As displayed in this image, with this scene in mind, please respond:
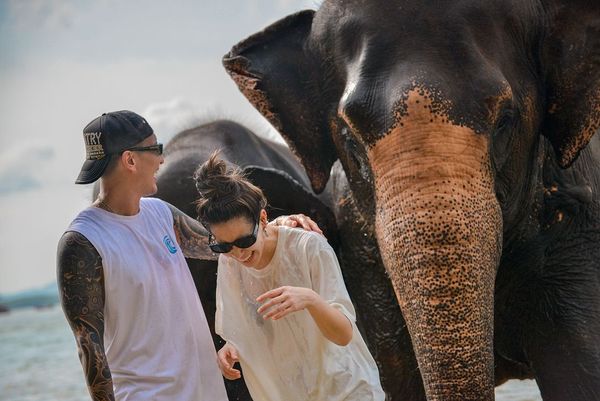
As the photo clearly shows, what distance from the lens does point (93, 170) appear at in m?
4.04

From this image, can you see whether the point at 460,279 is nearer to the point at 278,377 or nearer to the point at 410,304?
the point at 410,304

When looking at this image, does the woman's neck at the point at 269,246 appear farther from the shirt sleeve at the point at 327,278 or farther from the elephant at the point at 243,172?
the elephant at the point at 243,172

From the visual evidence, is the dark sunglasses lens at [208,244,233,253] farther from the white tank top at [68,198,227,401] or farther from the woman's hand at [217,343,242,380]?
the woman's hand at [217,343,242,380]

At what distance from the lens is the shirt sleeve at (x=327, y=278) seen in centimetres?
402

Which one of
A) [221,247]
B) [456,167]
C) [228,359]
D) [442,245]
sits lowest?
[228,359]

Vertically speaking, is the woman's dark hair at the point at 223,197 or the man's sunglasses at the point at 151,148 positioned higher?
the man's sunglasses at the point at 151,148

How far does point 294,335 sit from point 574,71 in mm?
1262

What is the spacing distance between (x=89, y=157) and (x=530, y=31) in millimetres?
1483

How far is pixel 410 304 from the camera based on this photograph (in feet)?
12.9

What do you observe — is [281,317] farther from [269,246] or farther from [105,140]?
[105,140]

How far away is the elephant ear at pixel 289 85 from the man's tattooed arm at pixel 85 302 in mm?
1246

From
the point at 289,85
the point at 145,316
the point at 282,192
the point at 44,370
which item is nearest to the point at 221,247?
the point at 145,316

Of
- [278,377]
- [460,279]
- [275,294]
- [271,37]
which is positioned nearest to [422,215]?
[460,279]

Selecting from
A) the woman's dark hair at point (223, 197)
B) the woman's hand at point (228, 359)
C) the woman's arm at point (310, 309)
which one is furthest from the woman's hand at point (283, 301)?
the woman's hand at point (228, 359)
